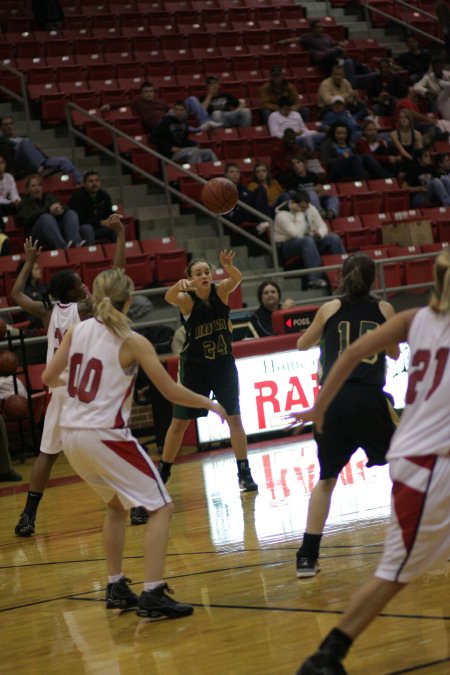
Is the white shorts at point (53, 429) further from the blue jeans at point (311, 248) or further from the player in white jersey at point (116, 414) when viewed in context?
the blue jeans at point (311, 248)

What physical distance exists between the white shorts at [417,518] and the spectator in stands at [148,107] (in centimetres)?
1247

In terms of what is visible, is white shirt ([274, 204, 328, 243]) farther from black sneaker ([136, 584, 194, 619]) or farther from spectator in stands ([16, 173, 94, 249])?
black sneaker ([136, 584, 194, 619])

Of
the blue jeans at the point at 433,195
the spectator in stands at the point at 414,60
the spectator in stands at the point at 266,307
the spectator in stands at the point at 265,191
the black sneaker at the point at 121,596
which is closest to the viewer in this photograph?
the black sneaker at the point at 121,596

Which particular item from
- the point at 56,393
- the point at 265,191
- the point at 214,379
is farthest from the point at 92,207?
the point at 56,393

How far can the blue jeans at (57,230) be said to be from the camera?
1246cm

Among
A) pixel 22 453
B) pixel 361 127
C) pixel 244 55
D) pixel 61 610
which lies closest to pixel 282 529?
pixel 61 610

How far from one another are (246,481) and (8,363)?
3045 mm

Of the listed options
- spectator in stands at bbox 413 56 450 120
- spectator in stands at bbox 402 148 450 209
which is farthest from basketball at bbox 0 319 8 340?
spectator in stands at bbox 413 56 450 120

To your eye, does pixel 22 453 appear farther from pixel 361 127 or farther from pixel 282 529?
pixel 361 127

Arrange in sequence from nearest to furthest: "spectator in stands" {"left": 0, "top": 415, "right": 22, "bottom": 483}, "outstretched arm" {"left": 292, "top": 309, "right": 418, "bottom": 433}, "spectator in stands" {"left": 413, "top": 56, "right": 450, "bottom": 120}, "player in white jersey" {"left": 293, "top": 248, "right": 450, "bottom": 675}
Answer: "player in white jersey" {"left": 293, "top": 248, "right": 450, "bottom": 675} < "outstretched arm" {"left": 292, "top": 309, "right": 418, "bottom": 433} < "spectator in stands" {"left": 0, "top": 415, "right": 22, "bottom": 483} < "spectator in stands" {"left": 413, "top": 56, "right": 450, "bottom": 120}

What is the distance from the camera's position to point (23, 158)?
1388cm

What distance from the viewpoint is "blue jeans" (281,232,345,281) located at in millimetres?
13575

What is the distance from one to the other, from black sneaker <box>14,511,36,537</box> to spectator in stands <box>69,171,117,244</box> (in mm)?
6085

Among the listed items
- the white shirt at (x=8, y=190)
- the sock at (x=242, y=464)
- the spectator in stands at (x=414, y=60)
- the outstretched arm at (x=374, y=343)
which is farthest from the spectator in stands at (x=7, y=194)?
the outstretched arm at (x=374, y=343)
